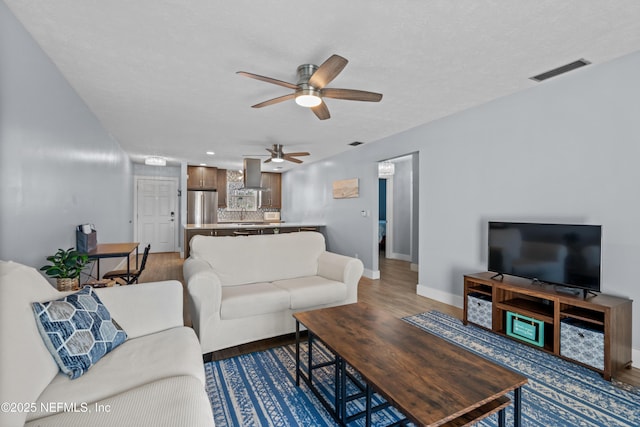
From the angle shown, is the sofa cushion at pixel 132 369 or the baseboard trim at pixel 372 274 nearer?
the sofa cushion at pixel 132 369

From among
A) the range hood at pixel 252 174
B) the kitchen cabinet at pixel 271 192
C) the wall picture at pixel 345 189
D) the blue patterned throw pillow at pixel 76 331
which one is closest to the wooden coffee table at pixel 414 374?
the blue patterned throw pillow at pixel 76 331

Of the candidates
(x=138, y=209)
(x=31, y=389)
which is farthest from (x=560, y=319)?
(x=138, y=209)

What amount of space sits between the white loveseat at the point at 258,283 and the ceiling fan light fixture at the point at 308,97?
149cm

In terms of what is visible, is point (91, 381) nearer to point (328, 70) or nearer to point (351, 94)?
point (328, 70)

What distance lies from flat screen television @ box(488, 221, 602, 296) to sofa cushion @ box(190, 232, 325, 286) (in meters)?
1.89

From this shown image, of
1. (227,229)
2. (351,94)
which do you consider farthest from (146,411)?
(227,229)

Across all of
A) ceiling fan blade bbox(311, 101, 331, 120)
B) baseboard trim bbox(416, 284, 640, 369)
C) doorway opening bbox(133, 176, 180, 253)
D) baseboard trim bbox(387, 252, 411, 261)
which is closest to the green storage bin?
baseboard trim bbox(416, 284, 640, 369)

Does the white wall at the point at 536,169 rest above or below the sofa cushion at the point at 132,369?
above

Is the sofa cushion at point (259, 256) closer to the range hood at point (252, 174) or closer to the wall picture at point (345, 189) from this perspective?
the wall picture at point (345, 189)

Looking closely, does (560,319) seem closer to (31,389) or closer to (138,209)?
(31,389)

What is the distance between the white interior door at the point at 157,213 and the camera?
7.71 meters

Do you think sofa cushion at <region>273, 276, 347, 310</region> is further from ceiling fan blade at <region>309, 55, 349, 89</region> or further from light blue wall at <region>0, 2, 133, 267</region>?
light blue wall at <region>0, 2, 133, 267</region>

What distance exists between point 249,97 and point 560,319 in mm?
3487

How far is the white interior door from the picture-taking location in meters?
7.71
